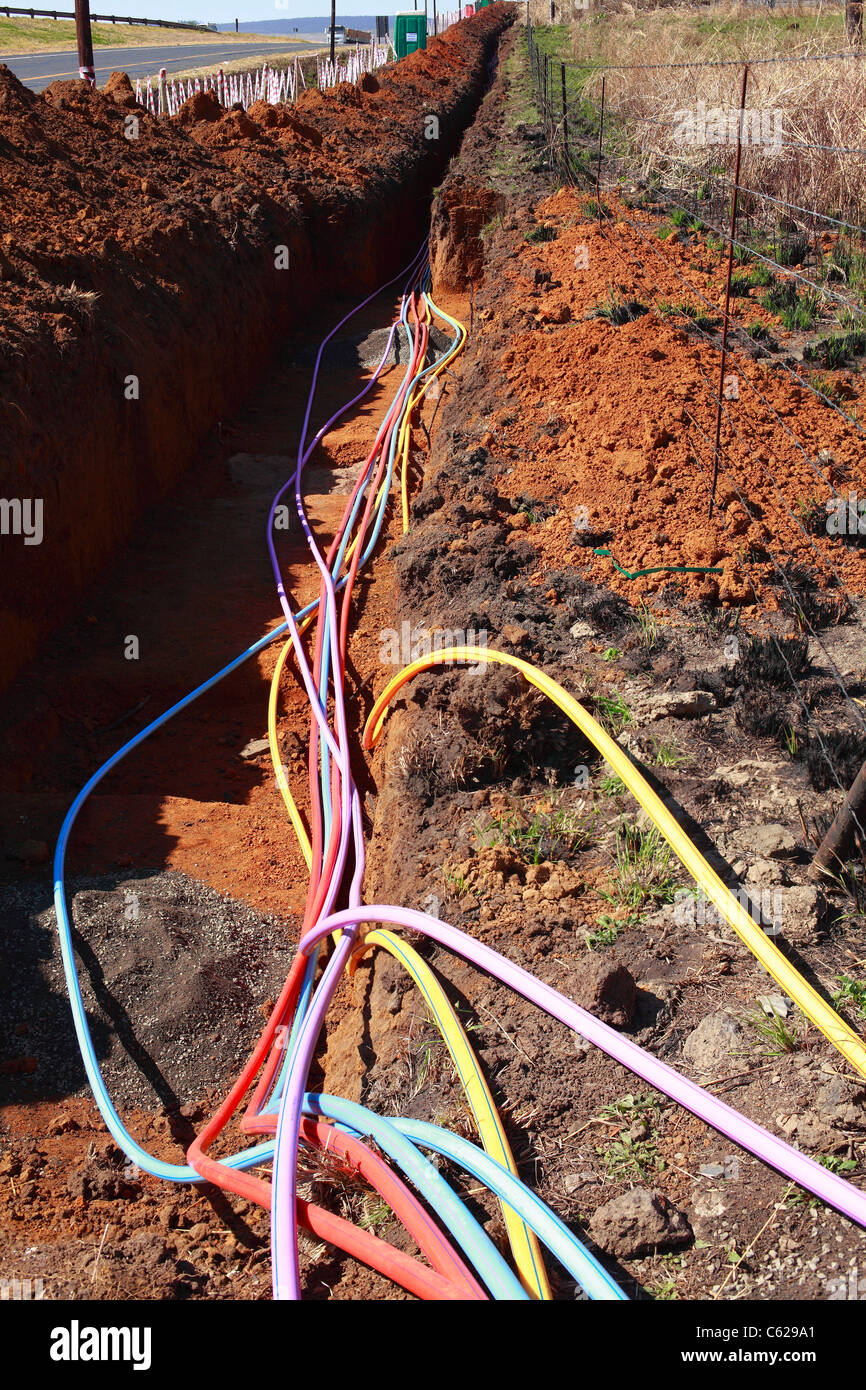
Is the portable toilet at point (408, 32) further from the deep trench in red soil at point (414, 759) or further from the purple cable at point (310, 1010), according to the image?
the purple cable at point (310, 1010)

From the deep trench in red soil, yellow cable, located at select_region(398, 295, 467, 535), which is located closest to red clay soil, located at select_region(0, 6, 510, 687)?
the deep trench in red soil

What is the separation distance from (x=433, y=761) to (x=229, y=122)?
437 inches

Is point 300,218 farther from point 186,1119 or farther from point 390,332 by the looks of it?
point 186,1119

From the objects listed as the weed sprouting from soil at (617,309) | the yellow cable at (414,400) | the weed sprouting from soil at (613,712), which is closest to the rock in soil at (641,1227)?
the weed sprouting from soil at (613,712)

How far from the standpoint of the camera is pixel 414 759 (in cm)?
365

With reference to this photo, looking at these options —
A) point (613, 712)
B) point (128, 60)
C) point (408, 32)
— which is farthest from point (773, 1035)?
point (128, 60)

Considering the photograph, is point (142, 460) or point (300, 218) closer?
point (142, 460)

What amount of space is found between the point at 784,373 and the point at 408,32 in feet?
96.2

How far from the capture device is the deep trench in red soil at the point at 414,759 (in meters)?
2.27

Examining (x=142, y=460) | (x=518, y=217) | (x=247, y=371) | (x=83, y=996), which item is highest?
(x=518, y=217)

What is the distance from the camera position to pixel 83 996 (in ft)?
11.4

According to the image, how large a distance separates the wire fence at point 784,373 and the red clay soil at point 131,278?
3.35 m

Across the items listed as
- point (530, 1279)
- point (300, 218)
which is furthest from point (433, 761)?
point (300, 218)

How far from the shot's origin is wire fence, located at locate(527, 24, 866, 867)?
3383mm
